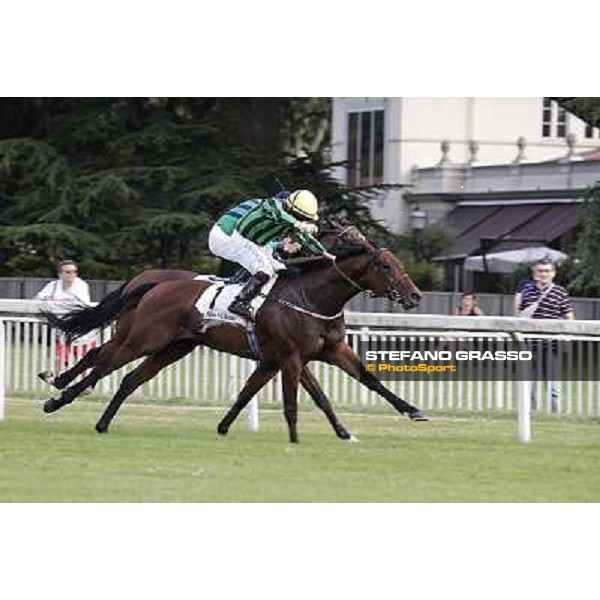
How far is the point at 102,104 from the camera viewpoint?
27.6 m

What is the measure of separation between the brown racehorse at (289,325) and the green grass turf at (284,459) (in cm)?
40

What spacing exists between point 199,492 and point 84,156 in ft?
62.2

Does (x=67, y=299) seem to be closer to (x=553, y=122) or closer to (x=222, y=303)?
(x=222, y=303)

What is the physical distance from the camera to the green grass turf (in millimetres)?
9703

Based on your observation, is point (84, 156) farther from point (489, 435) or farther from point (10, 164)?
point (489, 435)

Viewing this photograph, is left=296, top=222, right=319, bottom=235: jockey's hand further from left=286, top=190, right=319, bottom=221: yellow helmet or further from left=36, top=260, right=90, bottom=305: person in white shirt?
left=36, top=260, right=90, bottom=305: person in white shirt

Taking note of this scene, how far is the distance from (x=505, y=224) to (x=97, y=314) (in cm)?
2212

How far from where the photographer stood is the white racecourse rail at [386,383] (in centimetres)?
1387

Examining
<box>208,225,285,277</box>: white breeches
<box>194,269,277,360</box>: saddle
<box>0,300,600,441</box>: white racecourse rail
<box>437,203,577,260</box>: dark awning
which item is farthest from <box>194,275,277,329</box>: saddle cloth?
<box>437,203,577,260</box>: dark awning

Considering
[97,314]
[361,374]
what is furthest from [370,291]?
[97,314]

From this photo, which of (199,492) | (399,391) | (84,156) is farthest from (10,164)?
(199,492)

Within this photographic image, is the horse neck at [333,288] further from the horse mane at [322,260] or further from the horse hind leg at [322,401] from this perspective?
the horse hind leg at [322,401]

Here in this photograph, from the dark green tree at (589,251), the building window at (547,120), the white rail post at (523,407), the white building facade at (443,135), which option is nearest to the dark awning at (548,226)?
the white building facade at (443,135)

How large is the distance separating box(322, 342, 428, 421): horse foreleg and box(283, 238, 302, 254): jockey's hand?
0.85 m
